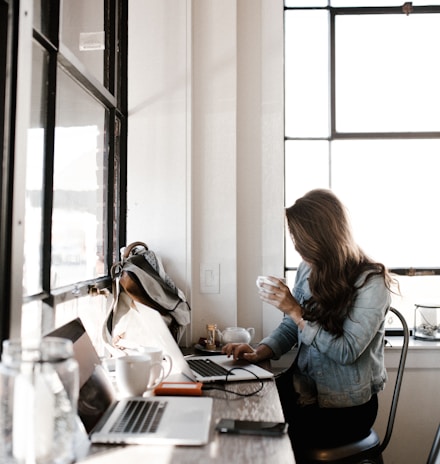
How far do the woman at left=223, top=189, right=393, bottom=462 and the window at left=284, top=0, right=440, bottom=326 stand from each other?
0.67 m

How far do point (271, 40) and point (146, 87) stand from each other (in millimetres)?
634

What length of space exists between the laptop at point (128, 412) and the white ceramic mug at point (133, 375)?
3 centimetres

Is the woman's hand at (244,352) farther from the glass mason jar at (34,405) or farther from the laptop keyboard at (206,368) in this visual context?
the glass mason jar at (34,405)

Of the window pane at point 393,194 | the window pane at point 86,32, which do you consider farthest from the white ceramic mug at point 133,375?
the window pane at point 393,194

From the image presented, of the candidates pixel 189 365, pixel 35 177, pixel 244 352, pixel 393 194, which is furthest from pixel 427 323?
pixel 35 177

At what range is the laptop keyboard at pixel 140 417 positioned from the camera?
108 centimetres

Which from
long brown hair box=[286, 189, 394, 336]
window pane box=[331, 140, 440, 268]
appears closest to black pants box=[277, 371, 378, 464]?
long brown hair box=[286, 189, 394, 336]

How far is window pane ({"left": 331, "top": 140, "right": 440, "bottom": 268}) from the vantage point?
8.39 feet

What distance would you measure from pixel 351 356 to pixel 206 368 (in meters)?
0.48

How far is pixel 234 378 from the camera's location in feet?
5.08

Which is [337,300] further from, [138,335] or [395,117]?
[395,117]

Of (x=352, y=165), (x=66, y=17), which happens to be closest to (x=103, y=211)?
(x=66, y=17)

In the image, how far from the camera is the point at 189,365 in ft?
5.60

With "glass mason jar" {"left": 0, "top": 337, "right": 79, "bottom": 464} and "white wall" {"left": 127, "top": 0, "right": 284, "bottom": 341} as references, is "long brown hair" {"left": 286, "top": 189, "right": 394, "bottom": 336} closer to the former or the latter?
"white wall" {"left": 127, "top": 0, "right": 284, "bottom": 341}
